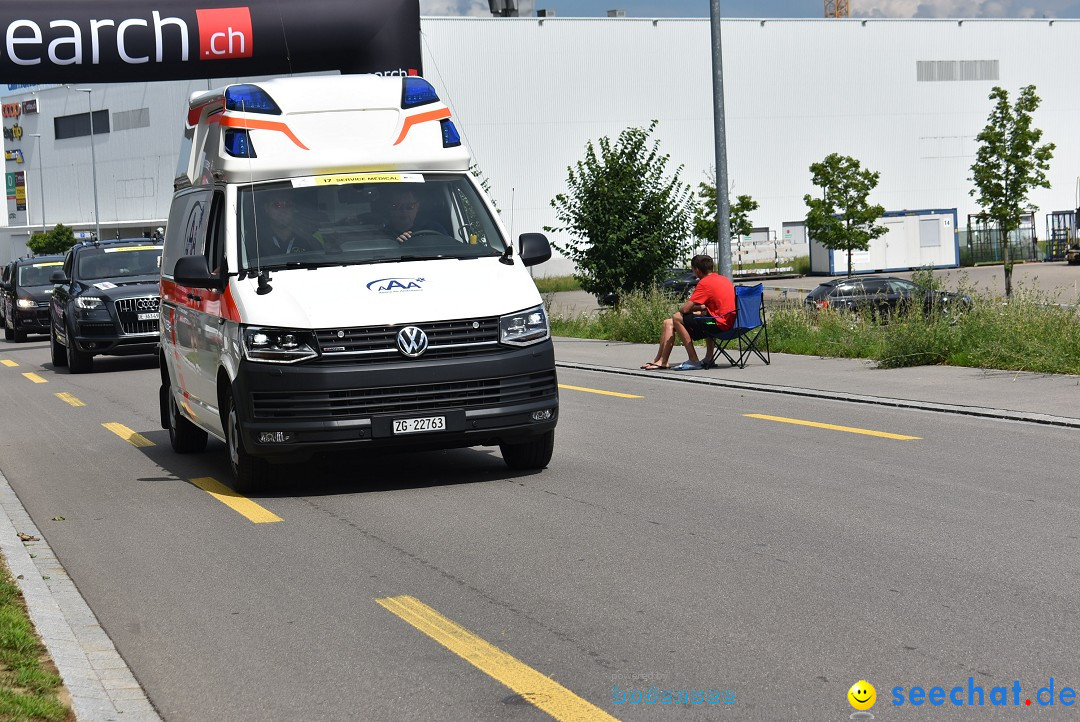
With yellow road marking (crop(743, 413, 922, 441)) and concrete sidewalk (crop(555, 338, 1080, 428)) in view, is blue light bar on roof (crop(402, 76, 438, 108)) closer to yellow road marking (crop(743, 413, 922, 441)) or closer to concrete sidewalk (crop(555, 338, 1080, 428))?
yellow road marking (crop(743, 413, 922, 441))

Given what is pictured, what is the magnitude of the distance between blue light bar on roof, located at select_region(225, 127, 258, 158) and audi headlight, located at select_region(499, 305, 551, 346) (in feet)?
7.63

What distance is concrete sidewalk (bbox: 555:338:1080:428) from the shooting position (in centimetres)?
1250

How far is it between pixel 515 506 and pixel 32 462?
5208mm

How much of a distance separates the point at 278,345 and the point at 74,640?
10.6 feet

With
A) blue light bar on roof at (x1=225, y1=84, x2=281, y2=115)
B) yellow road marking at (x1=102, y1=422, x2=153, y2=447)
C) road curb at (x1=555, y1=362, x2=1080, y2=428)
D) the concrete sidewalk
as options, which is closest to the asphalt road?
road curb at (x1=555, y1=362, x2=1080, y2=428)

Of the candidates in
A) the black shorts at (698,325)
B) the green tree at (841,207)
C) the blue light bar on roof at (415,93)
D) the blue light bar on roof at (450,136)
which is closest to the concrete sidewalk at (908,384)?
the black shorts at (698,325)

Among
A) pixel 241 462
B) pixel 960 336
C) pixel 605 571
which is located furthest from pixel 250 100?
pixel 960 336

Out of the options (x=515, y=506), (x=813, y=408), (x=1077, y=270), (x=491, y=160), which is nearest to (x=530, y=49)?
(x=491, y=160)

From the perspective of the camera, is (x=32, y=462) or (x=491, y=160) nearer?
(x=32, y=462)

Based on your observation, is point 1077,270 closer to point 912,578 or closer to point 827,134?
point 827,134

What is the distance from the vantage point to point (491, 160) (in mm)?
72062

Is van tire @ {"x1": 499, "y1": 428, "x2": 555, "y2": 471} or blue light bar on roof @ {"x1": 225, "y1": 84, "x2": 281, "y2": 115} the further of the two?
blue light bar on roof @ {"x1": 225, "y1": 84, "x2": 281, "y2": 115}

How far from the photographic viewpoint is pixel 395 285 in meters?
8.96

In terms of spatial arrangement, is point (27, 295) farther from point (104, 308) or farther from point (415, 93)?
point (415, 93)
